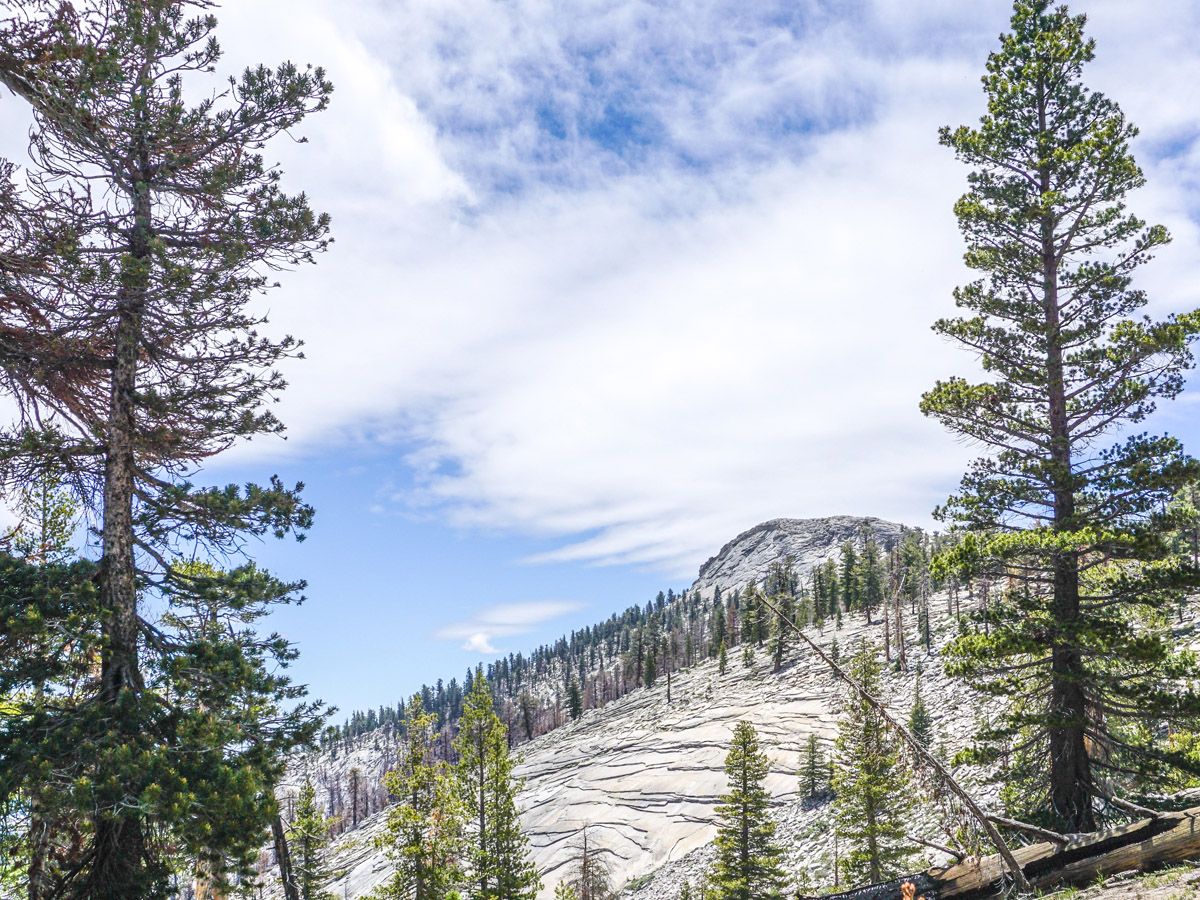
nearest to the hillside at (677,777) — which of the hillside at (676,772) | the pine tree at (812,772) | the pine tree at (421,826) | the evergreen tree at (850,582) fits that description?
the hillside at (676,772)

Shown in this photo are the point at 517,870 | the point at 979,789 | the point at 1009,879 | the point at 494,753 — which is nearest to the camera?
the point at 1009,879

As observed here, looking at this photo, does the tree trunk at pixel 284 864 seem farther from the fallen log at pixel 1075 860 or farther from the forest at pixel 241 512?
the fallen log at pixel 1075 860

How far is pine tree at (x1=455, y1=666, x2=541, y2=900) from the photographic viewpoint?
23156 mm

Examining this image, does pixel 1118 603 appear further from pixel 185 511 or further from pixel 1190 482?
pixel 185 511

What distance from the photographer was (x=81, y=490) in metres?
9.54

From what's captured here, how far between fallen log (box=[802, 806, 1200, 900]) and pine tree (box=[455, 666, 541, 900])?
642 inches

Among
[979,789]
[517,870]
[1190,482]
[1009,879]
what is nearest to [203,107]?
[1009,879]

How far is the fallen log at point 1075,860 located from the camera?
8195mm

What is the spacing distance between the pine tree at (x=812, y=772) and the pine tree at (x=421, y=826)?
32.4 metres

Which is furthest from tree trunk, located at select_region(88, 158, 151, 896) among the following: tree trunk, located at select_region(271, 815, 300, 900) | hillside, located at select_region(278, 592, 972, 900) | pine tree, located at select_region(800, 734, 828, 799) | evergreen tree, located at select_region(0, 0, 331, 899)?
pine tree, located at select_region(800, 734, 828, 799)

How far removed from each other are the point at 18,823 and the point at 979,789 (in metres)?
41.4

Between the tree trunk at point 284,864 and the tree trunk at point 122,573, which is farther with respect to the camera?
the tree trunk at point 284,864

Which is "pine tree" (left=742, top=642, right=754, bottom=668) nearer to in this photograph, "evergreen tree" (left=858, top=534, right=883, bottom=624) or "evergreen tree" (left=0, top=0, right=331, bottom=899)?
"evergreen tree" (left=858, top=534, right=883, bottom=624)

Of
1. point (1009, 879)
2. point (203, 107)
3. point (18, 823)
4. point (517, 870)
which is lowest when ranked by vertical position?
point (517, 870)
